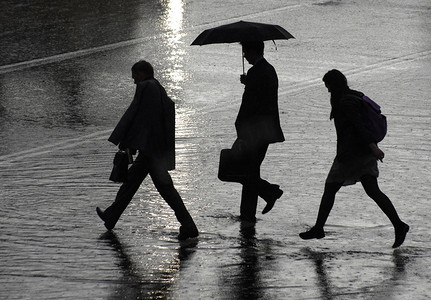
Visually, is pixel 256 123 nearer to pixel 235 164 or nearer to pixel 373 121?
pixel 235 164

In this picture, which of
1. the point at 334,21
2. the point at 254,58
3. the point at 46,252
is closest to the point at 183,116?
the point at 254,58

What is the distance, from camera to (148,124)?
366 inches

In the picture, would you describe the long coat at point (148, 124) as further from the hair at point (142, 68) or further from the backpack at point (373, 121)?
the backpack at point (373, 121)

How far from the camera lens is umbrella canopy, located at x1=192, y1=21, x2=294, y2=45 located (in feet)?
31.9

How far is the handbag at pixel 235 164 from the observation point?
32.1 ft

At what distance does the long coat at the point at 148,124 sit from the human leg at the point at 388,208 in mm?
1748

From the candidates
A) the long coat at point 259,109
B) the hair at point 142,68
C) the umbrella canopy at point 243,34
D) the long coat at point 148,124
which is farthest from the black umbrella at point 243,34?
the long coat at point 148,124

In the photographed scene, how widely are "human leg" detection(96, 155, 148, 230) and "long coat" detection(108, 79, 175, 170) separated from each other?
0.20 meters

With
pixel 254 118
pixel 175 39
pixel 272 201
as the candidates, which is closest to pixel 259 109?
pixel 254 118

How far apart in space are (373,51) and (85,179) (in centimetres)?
832

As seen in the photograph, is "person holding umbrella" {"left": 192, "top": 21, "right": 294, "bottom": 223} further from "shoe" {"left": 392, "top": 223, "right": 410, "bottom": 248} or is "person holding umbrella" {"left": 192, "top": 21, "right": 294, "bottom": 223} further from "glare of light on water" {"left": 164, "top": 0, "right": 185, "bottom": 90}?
"glare of light on water" {"left": 164, "top": 0, "right": 185, "bottom": 90}

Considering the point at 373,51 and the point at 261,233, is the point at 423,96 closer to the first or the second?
the point at 373,51

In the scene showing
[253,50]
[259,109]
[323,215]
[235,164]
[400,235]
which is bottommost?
[400,235]

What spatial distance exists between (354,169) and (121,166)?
203 centimetres
